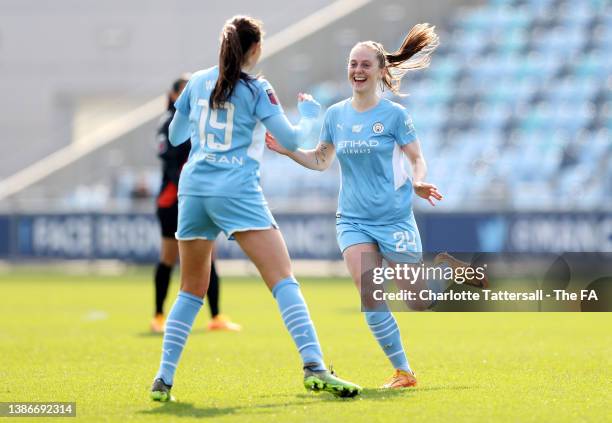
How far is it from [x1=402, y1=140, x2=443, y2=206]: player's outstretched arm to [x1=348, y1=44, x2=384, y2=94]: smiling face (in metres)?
0.47

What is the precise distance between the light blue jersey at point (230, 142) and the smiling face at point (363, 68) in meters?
1.01

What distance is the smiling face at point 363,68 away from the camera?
27.1 ft

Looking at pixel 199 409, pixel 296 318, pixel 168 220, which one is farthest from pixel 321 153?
pixel 168 220

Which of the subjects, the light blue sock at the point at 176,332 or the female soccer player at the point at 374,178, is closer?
the light blue sock at the point at 176,332

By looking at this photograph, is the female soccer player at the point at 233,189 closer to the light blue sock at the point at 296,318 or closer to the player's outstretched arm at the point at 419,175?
the light blue sock at the point at 296,318

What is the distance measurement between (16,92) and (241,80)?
1380 inches

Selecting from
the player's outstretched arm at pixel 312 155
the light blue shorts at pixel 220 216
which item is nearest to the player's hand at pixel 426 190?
the player's outstretched arm at pixel 312 155

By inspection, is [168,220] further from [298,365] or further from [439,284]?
[439,284]

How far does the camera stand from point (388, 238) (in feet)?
27.0

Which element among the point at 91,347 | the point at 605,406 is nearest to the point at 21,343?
the point at 91,347

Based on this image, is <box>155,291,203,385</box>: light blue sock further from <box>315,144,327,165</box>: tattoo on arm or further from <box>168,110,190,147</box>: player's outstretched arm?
<box>315,144,327,165</box>: tattoo on arm

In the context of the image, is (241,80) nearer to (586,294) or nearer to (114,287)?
(586,294)

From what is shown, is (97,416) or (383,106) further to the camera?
(383,106)

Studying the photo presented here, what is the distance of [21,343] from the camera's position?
39.1 feet
